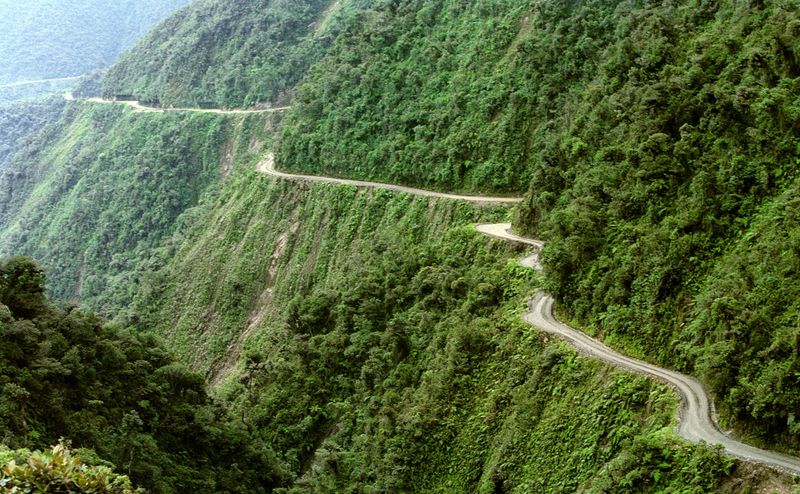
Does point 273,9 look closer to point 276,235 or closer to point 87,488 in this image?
point 276,235

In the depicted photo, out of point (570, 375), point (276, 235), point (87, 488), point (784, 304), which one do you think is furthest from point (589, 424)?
point (276, 235)

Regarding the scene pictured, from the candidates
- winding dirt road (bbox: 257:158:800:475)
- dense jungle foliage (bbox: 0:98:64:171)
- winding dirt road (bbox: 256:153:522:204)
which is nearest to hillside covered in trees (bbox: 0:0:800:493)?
winding dirt road (bbox: 257:158:800:475)

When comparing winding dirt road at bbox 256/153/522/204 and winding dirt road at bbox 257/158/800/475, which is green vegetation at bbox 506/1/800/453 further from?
winding dirt road at bbox 256/153/522/204

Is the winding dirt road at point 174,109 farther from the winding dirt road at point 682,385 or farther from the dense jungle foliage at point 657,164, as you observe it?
the winding dirt road at point 682,385

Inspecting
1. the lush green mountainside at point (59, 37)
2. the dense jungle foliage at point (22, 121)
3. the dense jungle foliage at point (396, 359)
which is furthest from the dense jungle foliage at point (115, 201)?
the lush green mountainside at point (59, 37)

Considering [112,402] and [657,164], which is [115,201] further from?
[657,164]

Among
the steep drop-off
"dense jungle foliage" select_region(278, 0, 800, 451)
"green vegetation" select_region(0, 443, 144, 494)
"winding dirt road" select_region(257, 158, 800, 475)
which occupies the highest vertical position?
"green vegetation" select_region(0, 443, 144, 494)
